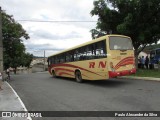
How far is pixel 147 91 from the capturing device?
1399 cm

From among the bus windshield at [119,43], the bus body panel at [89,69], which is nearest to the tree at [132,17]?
the bus body panel at [89,69]

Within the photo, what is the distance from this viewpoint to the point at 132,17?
1025 inches

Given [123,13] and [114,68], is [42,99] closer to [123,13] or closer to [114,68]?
[114,68]

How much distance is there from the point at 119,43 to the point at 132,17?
9.46 m

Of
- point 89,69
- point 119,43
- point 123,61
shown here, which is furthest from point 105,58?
point 89,69

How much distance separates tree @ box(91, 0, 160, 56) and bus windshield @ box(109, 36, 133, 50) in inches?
320

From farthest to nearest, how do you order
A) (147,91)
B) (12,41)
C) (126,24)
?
(12,41) → (126,24) → (147,91)

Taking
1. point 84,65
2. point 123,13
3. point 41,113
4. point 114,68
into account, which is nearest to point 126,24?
point 123,13

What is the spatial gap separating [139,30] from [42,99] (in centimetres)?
1651

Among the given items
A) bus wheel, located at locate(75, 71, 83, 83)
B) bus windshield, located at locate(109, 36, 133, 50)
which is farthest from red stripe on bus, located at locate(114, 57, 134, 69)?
bus wheel, located at locate(75, 71, 83, 83)

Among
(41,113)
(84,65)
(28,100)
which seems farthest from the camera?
(84,65)

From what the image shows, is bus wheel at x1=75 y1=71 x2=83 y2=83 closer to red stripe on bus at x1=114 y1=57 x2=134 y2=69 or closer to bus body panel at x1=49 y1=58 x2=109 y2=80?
bus body panel at x1=49 y1=58 x2=109 y2=80

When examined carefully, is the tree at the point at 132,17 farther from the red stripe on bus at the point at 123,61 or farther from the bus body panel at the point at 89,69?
the red stripe on bus at the point at 123,61

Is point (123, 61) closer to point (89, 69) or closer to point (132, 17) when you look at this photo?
point (89, 69)
